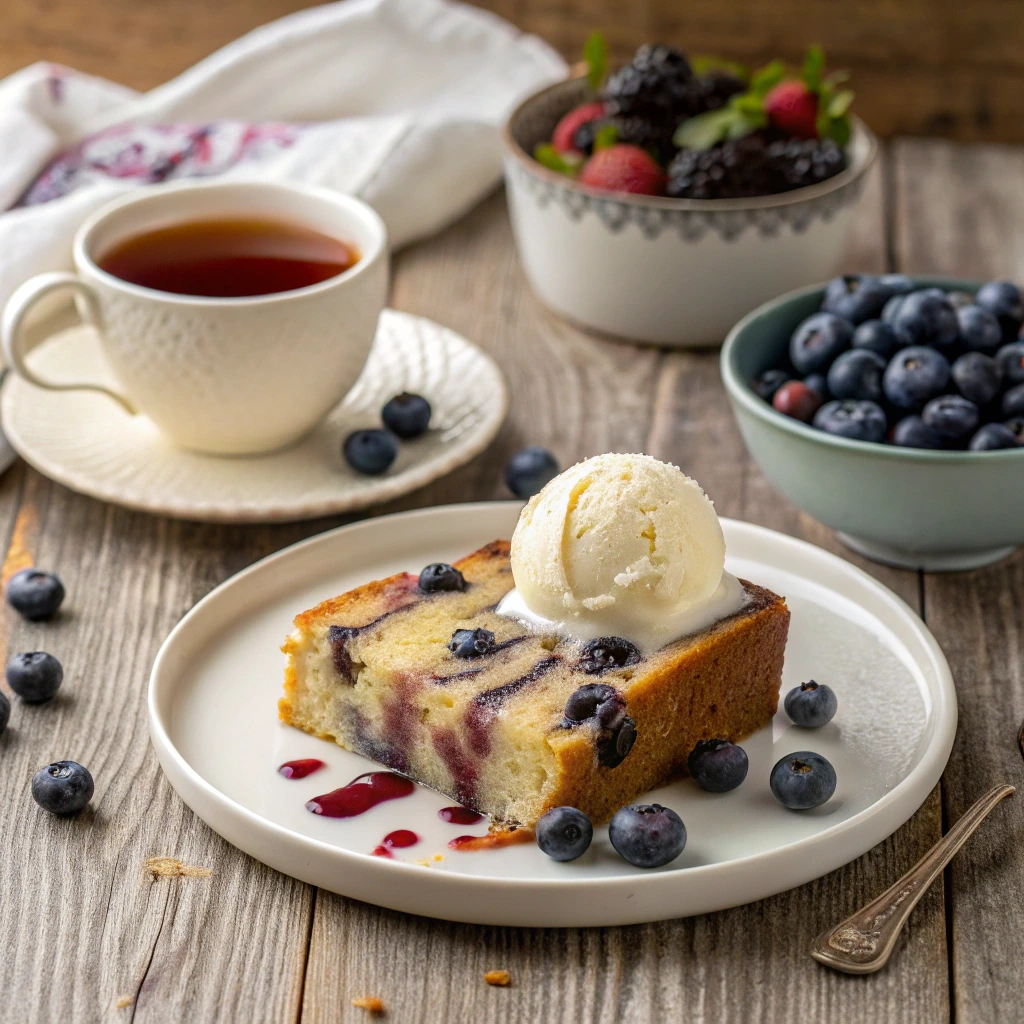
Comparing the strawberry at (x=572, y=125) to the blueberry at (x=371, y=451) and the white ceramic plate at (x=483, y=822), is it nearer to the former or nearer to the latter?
the blueberry at (x=371, y=451)

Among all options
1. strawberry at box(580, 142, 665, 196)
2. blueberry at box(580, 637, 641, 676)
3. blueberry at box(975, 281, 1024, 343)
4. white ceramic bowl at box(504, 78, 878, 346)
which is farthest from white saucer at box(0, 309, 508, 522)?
blueberry at box(975, 281, 1024, 343)

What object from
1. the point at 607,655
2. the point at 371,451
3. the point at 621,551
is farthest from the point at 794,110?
the point at 607,655

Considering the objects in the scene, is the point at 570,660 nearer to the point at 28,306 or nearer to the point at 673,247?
the point at 28,306

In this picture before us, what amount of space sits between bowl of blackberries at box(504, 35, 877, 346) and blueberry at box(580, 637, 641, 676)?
1.26 meters

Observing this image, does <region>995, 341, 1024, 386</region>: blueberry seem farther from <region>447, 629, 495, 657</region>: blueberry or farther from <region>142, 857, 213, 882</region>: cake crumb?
<region>142, 857, 213, 882</region>: cake crumb

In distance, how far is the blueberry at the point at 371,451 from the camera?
2256 mm

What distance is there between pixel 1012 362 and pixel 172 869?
→ 1.46m

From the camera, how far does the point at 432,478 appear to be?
87.7 inches

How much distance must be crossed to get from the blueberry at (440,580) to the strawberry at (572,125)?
4.45ft

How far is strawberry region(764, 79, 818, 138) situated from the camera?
2799 mm

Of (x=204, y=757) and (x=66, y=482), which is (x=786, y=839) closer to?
(x=204, y=757)

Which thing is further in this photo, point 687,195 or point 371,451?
point 687,195

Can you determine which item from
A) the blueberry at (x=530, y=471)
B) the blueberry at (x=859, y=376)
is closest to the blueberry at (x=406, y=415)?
the blueberry at (x=530, y=471)

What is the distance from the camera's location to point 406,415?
2357 millimetres
